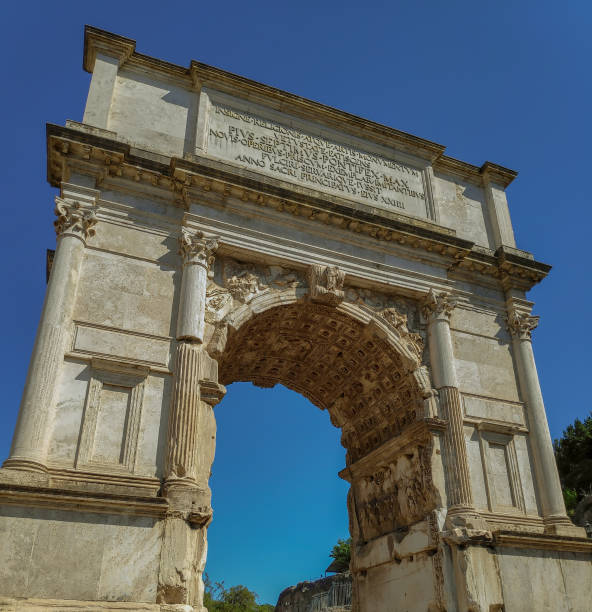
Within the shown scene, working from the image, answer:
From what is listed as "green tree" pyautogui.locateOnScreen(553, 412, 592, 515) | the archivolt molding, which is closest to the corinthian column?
the archivolt molding

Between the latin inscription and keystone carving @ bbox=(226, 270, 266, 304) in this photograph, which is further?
the latin inscription

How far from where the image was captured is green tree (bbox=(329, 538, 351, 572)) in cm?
3859

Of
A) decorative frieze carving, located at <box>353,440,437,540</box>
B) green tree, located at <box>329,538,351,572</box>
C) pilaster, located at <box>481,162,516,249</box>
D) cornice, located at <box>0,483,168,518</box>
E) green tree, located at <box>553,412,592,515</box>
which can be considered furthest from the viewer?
green tree, located at <box>329,538,351,572</box>

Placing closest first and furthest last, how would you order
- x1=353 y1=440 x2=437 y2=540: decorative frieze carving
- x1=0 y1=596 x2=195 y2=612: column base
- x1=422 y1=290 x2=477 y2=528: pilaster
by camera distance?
x1=0 y1=596 x2=195 y2=612: column base
x1=422 y1=290 x2=477 y2=528: pilaster
x1=353 y1=440 x2=437 y2=540: decorative frieze carving

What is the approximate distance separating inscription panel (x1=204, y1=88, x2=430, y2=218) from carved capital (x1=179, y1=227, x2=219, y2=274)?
221 cm

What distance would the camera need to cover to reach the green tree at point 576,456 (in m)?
29.6

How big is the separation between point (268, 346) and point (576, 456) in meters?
23.7

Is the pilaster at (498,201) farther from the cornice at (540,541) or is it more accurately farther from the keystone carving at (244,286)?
the cornice at (540,541)

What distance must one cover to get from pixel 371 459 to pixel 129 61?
375 inches

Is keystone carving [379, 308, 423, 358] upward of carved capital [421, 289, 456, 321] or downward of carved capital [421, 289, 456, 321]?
downward

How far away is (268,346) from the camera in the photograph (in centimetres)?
1305

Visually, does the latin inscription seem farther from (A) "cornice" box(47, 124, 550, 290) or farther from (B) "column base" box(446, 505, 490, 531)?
(B) "column base" box(446, 505, 490, 531)

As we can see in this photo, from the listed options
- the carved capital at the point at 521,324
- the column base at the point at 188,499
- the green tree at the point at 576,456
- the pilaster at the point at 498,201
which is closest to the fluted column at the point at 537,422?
the carved capital at the point at 521,324

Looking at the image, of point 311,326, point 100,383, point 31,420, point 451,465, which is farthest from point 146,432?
point 451,465
